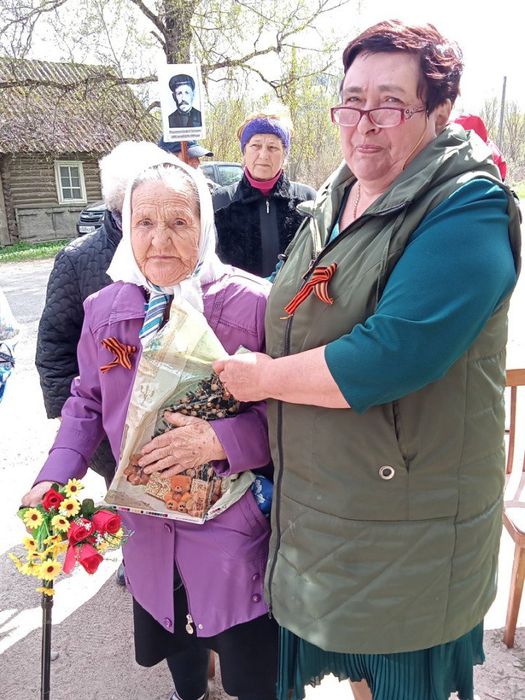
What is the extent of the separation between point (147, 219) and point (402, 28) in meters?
0.76

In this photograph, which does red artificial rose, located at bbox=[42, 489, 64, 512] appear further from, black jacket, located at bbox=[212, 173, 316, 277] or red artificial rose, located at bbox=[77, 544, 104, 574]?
black jacket, located at bbox=[212, 173, 316, 277]

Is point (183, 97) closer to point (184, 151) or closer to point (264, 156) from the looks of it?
point (184, 151)

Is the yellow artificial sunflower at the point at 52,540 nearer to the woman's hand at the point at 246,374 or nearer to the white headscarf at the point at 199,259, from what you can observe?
the woman's hand at the point at 246,374

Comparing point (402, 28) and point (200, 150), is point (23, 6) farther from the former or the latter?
point (402, 28)

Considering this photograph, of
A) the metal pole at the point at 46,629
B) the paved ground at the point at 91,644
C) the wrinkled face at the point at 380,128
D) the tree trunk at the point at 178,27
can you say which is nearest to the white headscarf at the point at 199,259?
the wrinkled face at the point at 380,128

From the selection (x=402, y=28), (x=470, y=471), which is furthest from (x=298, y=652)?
(x=402, y=28)

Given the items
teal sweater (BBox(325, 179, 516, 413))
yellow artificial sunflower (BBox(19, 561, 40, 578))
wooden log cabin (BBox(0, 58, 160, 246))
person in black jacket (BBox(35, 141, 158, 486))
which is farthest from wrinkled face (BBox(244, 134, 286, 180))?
wooden log cabin (BBox(0, 58, 160, 246))

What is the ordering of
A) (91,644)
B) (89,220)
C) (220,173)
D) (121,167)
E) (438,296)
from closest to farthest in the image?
(438,296), (121,167), (91,644), (220,173), (89,220)

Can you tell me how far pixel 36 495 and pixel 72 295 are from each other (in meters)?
0.92

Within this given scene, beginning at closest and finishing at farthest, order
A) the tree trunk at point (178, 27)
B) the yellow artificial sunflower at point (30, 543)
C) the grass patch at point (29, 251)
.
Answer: the yellow artificial sunflower at point (30, 543)
the tree trunk at point (178, 27)
the grass patch at point (29, 251)

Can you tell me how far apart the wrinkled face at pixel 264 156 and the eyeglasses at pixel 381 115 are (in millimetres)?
1751

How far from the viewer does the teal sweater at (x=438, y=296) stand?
3.62 feet

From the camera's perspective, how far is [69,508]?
146 cm

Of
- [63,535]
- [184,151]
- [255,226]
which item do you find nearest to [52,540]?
[63,535]
